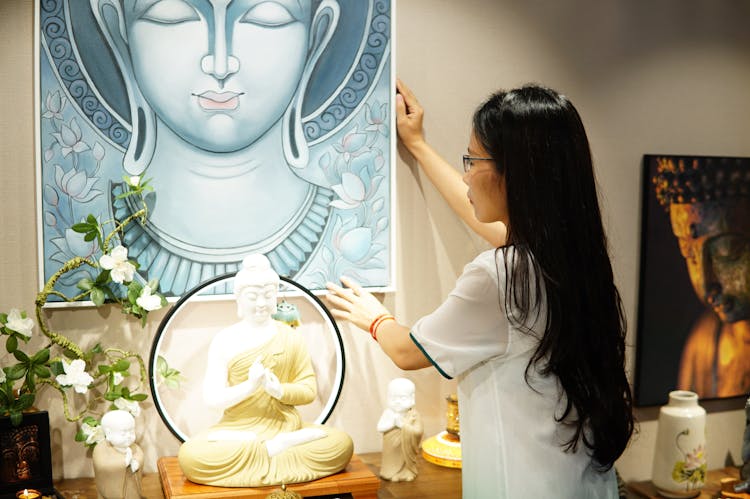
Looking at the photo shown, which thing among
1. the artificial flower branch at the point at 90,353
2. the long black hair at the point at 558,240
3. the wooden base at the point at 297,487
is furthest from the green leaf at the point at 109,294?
the long black hair at the point at 558,240

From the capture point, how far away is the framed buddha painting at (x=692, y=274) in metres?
2.58

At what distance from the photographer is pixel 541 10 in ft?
8.01

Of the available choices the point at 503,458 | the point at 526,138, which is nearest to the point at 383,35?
the point at 526,138

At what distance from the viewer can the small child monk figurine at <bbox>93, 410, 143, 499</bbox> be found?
184cm

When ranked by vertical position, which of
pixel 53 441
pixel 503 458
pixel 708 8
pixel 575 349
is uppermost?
pixel 708 8

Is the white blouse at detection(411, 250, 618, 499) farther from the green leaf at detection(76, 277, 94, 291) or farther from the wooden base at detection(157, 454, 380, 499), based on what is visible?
the green leaf at detection(76, 277, 94, 291)

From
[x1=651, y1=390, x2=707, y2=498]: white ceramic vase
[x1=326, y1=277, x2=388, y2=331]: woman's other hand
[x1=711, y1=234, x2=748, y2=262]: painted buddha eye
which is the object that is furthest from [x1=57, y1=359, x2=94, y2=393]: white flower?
[x1=711, y1=234, x2=748, y2=262]: painted buddha eye

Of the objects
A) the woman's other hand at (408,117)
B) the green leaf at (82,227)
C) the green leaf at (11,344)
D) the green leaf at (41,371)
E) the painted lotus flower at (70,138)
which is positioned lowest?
the green leaf at (41,371)

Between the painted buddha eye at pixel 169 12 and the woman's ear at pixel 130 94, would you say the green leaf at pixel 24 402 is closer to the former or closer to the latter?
the woman's ear at pixel 130 94

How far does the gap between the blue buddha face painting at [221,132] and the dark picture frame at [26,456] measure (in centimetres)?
37

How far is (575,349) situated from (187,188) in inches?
43.3

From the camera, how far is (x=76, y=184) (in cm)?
202

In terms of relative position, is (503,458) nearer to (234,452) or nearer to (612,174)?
(234,452)

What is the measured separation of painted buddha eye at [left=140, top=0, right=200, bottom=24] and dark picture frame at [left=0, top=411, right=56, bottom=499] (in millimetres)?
1001
